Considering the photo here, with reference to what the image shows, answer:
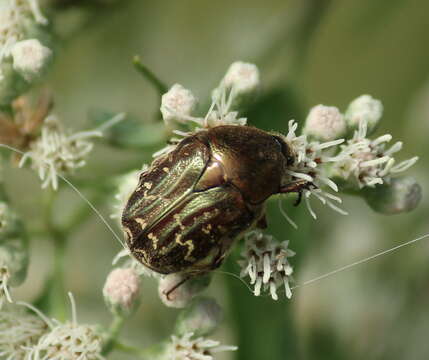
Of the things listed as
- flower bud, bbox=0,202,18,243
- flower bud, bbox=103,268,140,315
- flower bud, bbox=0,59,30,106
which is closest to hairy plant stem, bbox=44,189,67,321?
flower bud, bbox=0,202,18,243

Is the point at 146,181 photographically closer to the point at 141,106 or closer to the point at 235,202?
the point at 235,202

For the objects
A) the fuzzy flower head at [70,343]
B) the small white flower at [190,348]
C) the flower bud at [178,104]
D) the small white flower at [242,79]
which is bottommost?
the small white flower at [190,348]

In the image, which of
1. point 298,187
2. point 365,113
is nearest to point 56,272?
A: point 298,187

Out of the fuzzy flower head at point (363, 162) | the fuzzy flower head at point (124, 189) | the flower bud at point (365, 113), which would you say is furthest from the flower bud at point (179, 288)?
the flower bud at point (365, 113)

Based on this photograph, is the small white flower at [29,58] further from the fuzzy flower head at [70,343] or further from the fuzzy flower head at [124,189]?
the fuzzy flower head at [70,343]

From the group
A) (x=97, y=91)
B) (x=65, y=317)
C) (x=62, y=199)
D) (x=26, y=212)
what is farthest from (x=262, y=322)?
(x=97, y=91)

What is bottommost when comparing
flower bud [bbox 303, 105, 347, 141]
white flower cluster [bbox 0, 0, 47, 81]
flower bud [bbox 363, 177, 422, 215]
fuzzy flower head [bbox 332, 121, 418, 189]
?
flower bud [bbox 363, 177, 422, 215]

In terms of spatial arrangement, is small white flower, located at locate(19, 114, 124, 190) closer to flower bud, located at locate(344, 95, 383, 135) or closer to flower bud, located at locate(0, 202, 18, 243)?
flower bud, located at locate(0, 202, 18, 243)
